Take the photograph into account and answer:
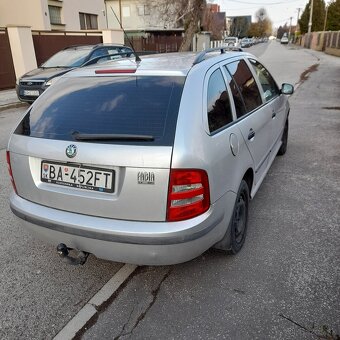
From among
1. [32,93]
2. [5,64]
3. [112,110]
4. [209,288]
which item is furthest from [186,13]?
[209,288]

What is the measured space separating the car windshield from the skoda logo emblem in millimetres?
8691

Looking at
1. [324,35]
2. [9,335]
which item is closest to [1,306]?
[9,335]

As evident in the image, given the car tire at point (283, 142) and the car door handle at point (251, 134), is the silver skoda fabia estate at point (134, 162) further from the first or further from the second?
the car tire at point (283, 142)

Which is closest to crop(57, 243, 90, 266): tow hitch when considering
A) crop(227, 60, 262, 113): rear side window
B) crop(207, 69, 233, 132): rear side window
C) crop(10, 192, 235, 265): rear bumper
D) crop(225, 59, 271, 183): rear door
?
crop(10, 192, 235, 265): rear bumper

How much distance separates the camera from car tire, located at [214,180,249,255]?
9.14 feet

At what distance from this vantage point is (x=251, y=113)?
3293 mm

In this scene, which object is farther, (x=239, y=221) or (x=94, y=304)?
(x=239, y=221)

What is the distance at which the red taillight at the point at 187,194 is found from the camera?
215 centimetres

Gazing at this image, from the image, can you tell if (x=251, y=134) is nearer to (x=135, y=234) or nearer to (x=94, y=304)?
(x=135, y=234)

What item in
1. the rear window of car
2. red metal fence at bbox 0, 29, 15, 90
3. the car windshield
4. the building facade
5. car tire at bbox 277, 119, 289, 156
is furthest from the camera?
the building facade

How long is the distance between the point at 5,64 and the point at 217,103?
43.7ft

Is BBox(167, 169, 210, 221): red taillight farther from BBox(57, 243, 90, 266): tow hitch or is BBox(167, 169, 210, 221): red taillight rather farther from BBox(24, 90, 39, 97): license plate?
BBox(24, 90, 39, 97): license plate

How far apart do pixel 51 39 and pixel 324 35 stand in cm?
3699

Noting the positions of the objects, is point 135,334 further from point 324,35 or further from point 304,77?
point 324,35
